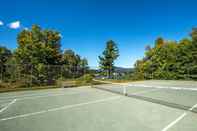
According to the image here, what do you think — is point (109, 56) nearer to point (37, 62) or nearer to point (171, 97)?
point (37, 62)

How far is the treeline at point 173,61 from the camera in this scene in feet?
100

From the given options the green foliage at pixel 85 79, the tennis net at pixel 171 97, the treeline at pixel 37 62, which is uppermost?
the treeline at pixel 37 62

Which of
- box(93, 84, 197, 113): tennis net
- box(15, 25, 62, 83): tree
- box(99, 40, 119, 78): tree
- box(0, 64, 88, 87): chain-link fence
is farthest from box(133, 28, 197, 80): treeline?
box(93, 84, 197, 113): tennis net

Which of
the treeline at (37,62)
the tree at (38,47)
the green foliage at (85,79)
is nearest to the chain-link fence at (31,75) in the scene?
the treeline at (37,62)

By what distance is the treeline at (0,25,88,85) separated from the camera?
18.2 m

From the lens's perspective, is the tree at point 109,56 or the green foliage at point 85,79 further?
the tree at point 109,56

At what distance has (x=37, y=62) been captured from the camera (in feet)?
79.9

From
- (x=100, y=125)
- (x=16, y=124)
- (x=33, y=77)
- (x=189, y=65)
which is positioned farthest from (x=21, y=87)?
(x=189, y=65)

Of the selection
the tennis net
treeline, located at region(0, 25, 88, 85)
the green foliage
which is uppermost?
treeline, located at region(0, 25, 88, 85)

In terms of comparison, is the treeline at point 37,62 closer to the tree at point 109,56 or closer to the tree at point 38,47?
the tree at point 38,47

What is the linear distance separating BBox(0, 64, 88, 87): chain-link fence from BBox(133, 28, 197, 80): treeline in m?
17.6

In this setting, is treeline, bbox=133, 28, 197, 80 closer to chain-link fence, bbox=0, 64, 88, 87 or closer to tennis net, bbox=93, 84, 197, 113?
chain-link fence, bbox=0, 64, 88, 87

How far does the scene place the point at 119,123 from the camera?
5.45 meters

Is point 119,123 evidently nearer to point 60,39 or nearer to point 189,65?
point 60,39
